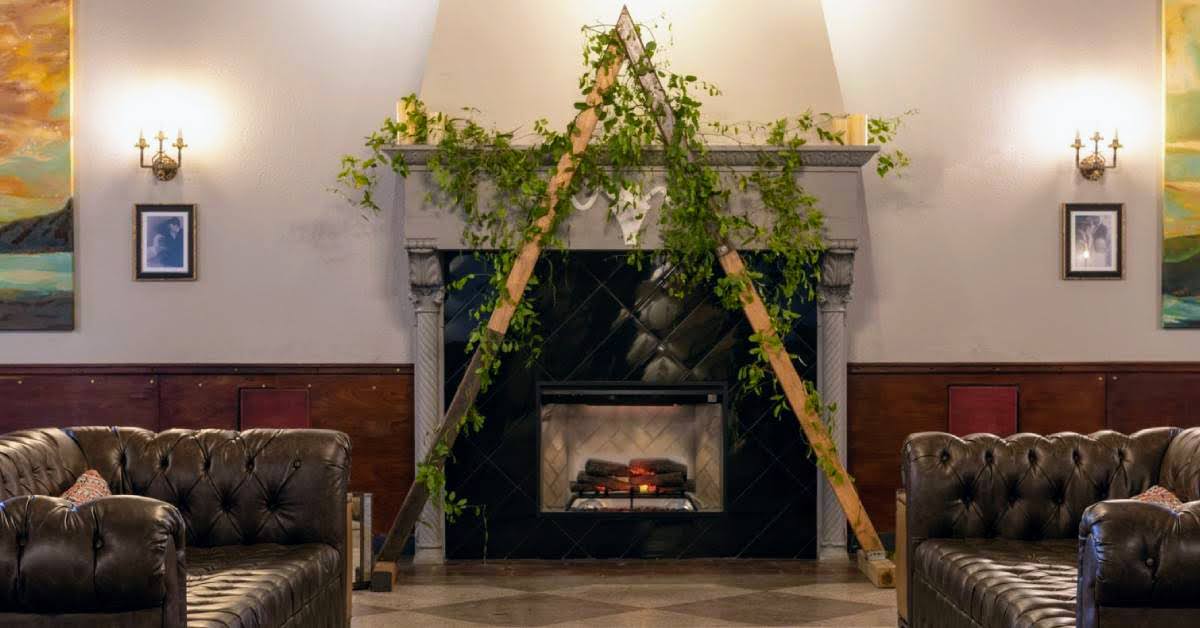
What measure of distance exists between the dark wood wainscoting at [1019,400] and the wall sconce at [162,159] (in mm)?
3760

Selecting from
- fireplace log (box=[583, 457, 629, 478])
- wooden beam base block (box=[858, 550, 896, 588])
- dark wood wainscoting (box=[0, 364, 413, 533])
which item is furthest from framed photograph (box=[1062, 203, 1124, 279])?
dark wood wainscoting (box=[0, 364, 413, 533])

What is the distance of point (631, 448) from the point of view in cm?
758

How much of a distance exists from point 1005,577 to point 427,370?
12.0 ft

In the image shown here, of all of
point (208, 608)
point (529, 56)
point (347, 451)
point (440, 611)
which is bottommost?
point (440, 611)

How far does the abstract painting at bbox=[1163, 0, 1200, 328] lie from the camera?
751 cm

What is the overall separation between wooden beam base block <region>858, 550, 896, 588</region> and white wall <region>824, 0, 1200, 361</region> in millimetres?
1165

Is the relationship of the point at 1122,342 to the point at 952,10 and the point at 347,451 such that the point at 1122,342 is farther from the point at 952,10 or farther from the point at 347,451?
the point at 347,451

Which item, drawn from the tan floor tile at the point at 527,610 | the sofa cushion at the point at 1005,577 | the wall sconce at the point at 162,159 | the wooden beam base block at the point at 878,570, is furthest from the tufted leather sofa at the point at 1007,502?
the wall sconce at the point at 162,159

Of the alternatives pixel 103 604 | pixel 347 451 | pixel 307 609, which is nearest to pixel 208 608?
pixel 103 604

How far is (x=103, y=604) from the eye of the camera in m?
3.47

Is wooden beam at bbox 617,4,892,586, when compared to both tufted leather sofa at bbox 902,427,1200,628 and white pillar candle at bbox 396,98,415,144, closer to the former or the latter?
white pillar candle at bbox 396,98,415,144

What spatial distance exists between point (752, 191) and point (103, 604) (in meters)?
4.35

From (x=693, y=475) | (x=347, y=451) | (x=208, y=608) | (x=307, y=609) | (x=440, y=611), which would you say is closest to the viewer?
(x=208, y=608)

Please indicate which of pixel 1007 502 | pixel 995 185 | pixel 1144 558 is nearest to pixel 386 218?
pixel 995 185
